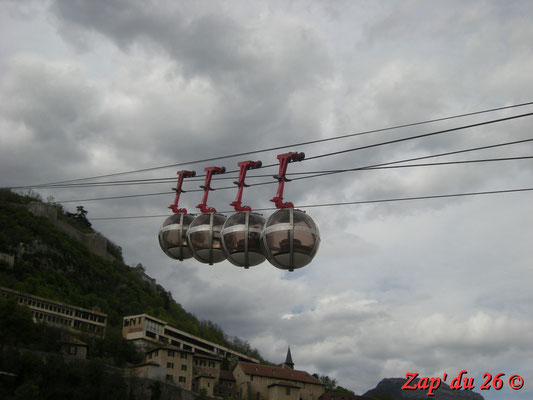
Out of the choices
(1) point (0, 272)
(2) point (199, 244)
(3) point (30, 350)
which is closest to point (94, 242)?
(1) point (0, 272)

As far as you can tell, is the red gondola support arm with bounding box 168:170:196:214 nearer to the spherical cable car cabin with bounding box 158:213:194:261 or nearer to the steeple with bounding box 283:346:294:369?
the spherical cable car cabin with bounding box 158:213:194:261

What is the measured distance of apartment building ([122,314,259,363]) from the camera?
88.1 m

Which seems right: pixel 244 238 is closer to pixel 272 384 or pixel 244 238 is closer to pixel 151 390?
pixel 151 390

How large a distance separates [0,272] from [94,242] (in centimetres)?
4444

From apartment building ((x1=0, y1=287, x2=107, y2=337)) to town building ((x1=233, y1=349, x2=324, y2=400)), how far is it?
67.0 feet

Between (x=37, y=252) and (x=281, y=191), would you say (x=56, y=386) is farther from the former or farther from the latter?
(x=37, y=252)

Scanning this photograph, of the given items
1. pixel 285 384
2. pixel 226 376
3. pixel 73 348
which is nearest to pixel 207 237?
pixel 73 348

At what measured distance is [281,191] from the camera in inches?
452

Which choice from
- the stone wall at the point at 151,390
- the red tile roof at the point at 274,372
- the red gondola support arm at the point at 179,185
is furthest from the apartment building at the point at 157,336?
the red gondola support arm at the point at 179,185

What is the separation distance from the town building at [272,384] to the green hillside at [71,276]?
23.4m

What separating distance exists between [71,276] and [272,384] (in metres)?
58.0

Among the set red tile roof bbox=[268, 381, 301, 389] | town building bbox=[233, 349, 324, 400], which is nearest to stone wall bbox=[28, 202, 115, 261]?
town building bbox=[233, 349, 324, 400]

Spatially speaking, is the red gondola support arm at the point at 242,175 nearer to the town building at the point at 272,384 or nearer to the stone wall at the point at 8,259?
the town building at the point at 272,384

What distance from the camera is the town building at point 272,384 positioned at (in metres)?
79.6
